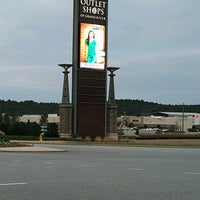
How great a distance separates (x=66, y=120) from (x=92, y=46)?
32.1 ft

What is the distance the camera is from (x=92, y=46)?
61969mm

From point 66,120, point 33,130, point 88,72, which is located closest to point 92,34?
point 88,72

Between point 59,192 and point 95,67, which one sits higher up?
point 95,67

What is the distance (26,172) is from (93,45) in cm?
4669

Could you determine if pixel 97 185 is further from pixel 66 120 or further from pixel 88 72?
pixel 88 72

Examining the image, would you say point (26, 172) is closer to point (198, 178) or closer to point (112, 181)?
point (112, 181)

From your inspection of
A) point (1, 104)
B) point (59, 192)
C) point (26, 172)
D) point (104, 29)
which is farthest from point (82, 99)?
point (1, 104)

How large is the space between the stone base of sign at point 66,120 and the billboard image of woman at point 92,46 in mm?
5493

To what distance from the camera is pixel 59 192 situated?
1126 cm

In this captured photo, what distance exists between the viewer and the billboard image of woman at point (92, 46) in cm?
6134

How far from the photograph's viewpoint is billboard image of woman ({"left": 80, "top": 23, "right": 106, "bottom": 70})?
6134 centimetres

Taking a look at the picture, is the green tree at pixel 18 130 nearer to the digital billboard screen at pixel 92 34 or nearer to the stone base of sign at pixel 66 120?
the stone base of sign at pixel 66 120

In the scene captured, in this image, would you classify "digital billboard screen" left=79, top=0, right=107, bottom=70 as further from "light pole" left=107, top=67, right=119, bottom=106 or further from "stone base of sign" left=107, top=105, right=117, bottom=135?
"stone base of sign" left=107, top=105, right=117, bottom=135

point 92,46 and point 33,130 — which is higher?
point 92,46
